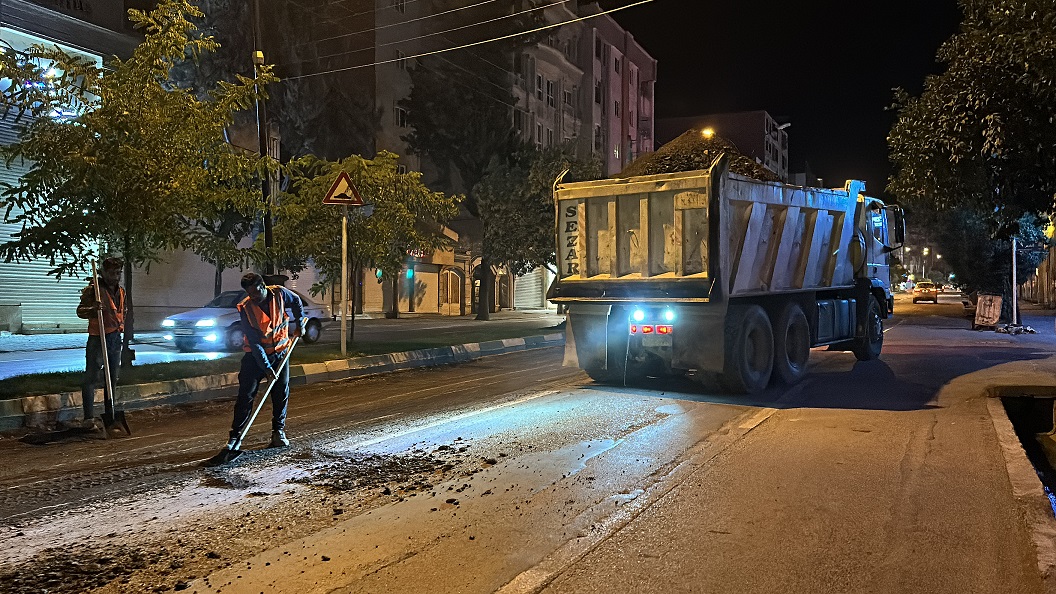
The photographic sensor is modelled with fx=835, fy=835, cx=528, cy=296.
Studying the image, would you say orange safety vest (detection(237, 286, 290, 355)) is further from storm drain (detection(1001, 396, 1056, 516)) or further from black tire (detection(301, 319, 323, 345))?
black tire (detection(301, 319, 323, 345))

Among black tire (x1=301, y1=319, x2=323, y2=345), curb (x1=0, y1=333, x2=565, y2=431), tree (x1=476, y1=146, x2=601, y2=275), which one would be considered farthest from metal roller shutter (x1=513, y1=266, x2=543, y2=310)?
curb (x1=0, y1=333, x2=565, y2=431)

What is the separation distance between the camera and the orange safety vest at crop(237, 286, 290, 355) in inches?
293

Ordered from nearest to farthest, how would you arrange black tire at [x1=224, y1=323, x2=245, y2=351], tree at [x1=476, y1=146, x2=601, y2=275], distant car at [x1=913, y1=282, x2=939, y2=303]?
black tire at [x1=224, y1=323, x2=245, y2=351]
tree at [x1=476, y1=146, x2=601, y2=275]
distant car at [x1=913, y1=282, x2=939, y2=303]

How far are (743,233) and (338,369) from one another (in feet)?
25.1

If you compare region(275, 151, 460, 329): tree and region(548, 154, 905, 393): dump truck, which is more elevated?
region(275, 151, 460, 329): tree

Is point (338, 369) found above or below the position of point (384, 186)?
below

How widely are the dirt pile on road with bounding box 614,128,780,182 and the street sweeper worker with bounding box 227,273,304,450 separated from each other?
17.9 ft

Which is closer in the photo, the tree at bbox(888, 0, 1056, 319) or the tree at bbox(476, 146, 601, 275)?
the tree at bbox(888, 0, 1056, 319)

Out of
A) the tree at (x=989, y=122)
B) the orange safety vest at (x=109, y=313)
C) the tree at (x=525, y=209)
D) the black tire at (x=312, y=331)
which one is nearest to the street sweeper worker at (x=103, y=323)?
the orange safety vest at (x=109, y=313)

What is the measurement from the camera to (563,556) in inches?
186

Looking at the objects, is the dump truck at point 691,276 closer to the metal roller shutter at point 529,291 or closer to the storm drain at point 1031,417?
the storm drain at point 1031,417

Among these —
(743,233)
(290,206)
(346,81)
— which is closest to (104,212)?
(290,206)

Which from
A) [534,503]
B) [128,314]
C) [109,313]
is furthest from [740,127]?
[534,503]

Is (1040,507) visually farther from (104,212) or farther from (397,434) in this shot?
(104,212)
